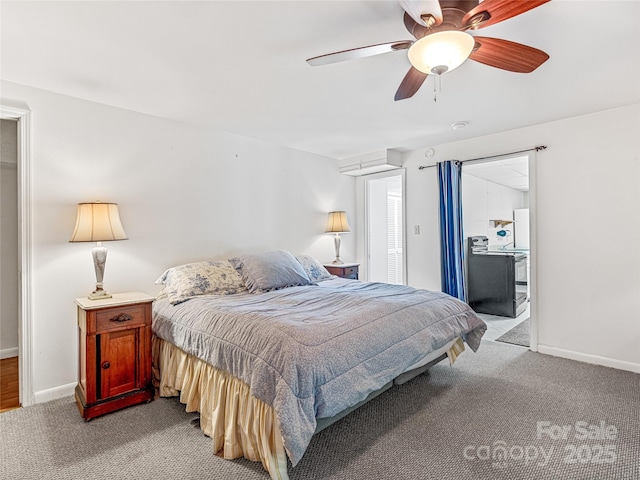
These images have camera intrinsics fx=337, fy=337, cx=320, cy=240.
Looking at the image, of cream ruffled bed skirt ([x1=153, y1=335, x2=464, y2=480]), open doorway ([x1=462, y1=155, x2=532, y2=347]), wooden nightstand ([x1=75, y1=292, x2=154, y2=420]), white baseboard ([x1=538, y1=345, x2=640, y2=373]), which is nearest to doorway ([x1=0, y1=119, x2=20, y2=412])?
wooden nightstand ([x1=75, y1=292, x2=154, y2=420])

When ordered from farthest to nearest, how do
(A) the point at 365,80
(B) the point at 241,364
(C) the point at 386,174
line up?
(C) the point at 386,174 < (A) the point at 365,80 < (B) the point at 241,364

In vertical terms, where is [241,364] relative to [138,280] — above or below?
below

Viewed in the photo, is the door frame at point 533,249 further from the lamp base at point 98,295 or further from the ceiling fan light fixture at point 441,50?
the lamp base at point 98,295

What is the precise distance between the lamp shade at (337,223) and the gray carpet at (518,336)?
229 centimetres

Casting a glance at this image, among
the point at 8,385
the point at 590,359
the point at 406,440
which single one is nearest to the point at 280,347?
the point at 406,440

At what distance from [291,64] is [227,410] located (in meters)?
2.18

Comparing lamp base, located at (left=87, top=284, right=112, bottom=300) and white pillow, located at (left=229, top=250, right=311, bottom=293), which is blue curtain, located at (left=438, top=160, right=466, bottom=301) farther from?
lamp base, located at (left=87, top=284, right=112, bottom=300)

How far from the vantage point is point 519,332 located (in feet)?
13.6

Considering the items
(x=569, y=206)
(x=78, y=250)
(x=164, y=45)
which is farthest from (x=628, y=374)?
(x=78, y=250)

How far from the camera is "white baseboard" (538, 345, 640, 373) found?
2989mm

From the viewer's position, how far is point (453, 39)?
1521mm

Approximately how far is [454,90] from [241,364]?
2.52 metres

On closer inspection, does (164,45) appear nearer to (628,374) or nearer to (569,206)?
(569,206)

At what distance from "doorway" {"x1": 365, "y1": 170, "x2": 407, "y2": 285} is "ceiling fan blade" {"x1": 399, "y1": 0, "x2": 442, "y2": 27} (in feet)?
11.2
